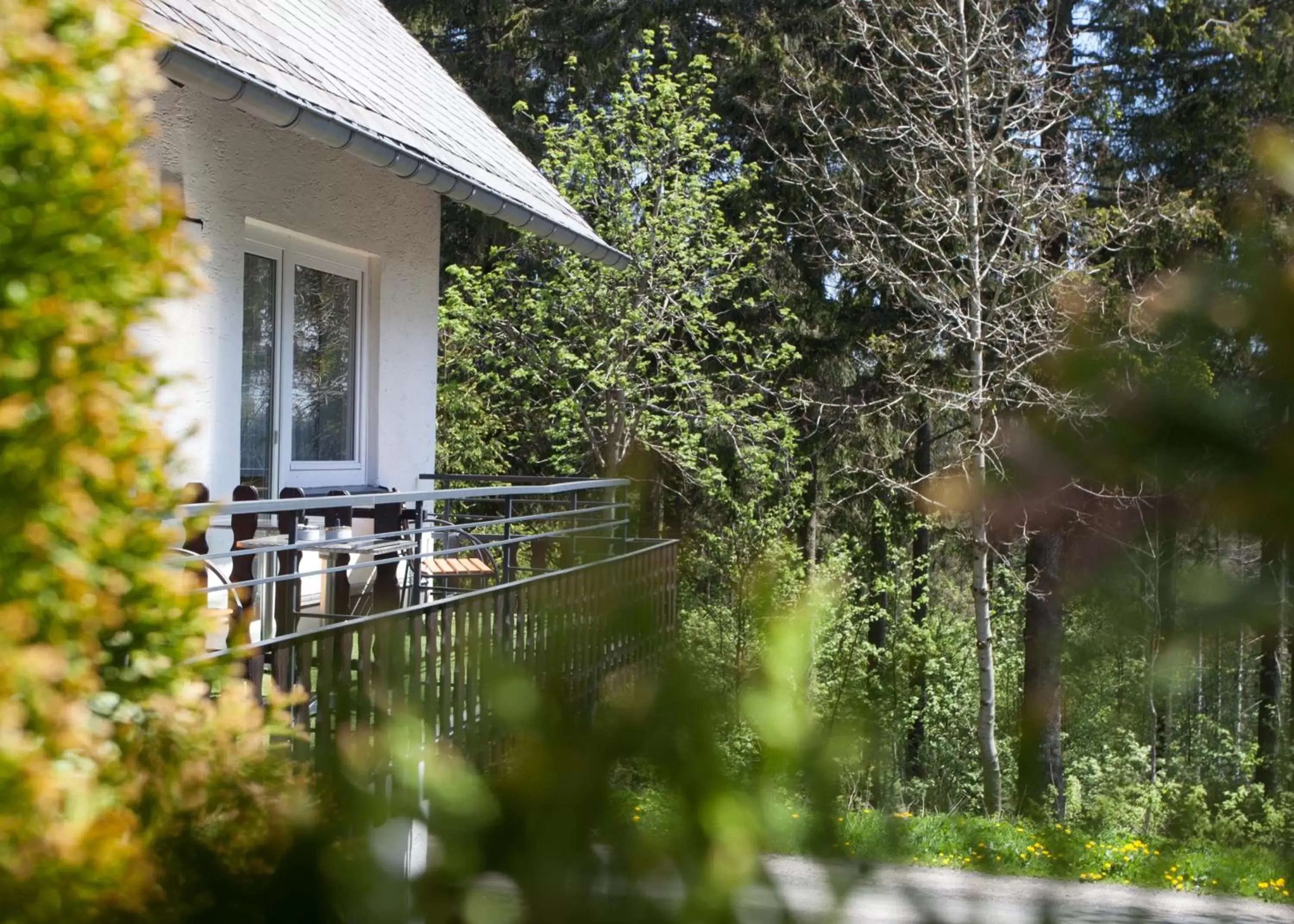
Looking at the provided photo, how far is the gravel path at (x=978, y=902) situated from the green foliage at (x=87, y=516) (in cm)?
25

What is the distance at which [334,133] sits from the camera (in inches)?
210

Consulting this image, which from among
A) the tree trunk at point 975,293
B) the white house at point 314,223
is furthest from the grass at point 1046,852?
the tree trunk at point 975,293

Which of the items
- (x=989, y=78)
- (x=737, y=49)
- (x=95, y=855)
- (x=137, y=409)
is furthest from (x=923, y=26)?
(x=95, y=855)

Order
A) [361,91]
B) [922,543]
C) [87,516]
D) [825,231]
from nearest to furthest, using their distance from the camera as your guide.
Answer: [87,516], [361,91], [825,231], [922,543]

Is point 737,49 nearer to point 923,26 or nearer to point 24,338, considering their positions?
point 923,26

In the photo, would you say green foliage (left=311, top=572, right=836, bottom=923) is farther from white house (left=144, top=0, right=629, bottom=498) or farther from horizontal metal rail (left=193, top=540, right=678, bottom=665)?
white house (left=144, top=0, right=629, bottom=498)

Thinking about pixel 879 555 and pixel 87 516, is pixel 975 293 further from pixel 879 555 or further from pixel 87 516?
pixel 87 516

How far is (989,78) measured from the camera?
13.3 m

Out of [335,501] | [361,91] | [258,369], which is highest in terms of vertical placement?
[361,91]

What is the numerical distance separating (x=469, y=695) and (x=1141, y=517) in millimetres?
287

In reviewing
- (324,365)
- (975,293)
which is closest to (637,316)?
(975,293)

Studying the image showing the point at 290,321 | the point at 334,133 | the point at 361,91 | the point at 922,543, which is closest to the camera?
the point at 334,133

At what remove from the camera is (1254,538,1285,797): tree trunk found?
0.48m

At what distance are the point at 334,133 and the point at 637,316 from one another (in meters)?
9.74
